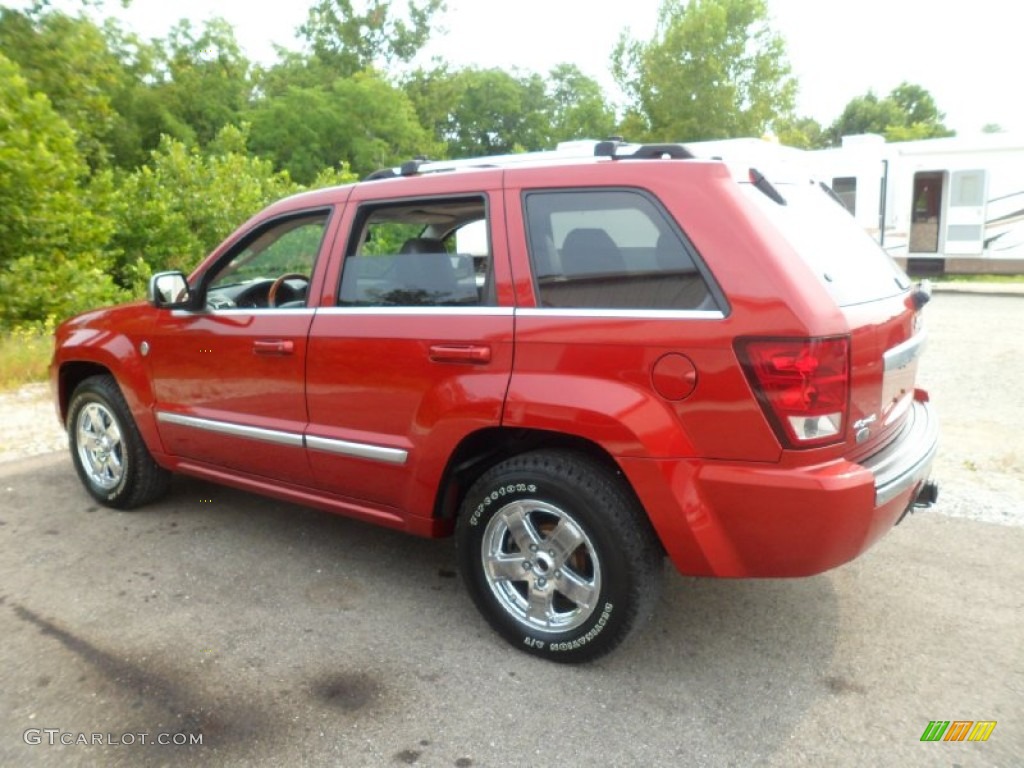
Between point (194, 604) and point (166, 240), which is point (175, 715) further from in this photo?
point (166, 240)

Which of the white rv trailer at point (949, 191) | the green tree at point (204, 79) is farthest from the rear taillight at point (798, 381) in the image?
the green tree at point (204, 79)

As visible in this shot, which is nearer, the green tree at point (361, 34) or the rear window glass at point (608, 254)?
the rear window glass at point (608, 254)

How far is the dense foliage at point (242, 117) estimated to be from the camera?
1132 cm

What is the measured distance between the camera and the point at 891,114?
59.4 metres

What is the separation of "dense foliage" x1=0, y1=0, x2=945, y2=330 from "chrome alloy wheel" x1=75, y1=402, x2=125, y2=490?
7.23 metres

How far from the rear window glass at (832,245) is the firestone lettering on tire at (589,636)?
1337 millimetres

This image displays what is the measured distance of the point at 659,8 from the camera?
97.5 feet

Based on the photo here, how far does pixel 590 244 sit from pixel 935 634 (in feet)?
6.78

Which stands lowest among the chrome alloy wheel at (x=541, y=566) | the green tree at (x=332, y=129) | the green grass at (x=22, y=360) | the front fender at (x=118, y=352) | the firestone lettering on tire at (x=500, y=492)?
the green grass at (x=22, y=360)

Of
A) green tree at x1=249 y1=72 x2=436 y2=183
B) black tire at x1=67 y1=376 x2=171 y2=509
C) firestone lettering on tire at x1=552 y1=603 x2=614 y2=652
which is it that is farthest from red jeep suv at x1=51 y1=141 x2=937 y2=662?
green tree at x1=249 y1=72 x2=436 y2=183

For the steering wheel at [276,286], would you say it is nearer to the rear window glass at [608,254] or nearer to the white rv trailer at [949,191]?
the rear window glass at [608,254]

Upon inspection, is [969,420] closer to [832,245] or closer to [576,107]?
[832,245]

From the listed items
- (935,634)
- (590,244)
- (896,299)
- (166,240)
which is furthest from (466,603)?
(166,240)

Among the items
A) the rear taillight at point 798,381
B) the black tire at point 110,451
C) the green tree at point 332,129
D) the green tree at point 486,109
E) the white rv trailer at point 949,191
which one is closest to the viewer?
the rear taillight at point 798,381
